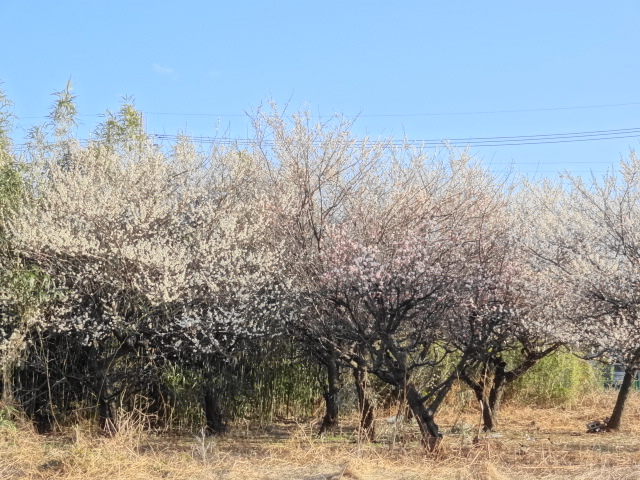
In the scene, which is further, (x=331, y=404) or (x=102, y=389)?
(x=331, y=404)

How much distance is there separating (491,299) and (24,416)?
6.03m

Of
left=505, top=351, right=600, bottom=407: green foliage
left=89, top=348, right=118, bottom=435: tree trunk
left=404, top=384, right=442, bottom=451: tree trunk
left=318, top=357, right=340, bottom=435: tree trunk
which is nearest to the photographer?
left=404, top=384, right=442, bottom=451: tree trunk

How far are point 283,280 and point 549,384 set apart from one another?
6.16 metres

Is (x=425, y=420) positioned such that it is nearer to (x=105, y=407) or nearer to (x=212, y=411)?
(x=212, y=411)

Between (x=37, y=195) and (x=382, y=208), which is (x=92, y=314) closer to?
(x=37, y=195)

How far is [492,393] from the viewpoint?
10.2 metres

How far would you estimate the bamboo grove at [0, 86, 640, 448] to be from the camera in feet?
24.4

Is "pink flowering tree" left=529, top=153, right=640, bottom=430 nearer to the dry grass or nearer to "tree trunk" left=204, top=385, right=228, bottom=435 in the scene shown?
the dry grass

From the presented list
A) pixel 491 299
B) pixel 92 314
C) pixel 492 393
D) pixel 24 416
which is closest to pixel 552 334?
pixel 491 299

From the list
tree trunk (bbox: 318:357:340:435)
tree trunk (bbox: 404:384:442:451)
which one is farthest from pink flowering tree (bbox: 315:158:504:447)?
tree trunk (bbox: 318:357:340:435)

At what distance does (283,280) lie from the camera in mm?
8516

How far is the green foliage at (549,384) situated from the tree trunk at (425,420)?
573 cm

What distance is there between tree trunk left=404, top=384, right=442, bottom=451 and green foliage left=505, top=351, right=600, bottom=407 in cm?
573

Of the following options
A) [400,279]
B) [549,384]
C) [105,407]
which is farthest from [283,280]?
[549,384]
